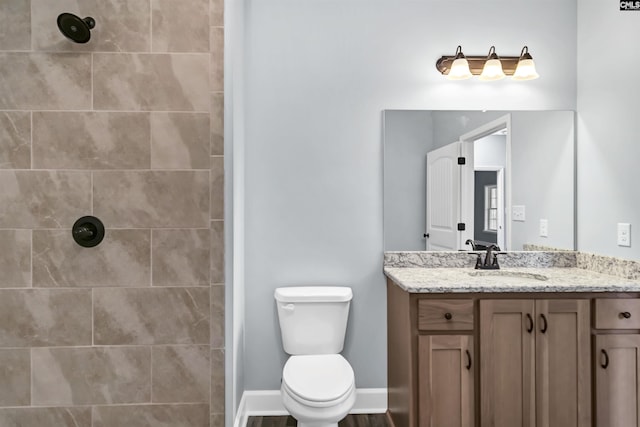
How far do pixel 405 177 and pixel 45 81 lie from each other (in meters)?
1.91

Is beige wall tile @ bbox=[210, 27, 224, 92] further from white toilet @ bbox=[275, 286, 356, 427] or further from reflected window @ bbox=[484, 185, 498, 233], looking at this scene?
reflected window @ bbox=[484, 185, 498, 233]

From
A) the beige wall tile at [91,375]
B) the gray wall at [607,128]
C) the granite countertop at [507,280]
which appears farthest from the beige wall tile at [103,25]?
the gray wall at [607,128]

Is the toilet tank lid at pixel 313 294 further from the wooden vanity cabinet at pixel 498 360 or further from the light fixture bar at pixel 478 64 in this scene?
the light fixture bar at pixel 478 64

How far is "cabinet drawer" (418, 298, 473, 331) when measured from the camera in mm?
1969

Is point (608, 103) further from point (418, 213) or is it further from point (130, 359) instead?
point (130, 359)

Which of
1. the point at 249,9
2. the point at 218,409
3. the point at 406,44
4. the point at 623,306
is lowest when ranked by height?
the point at 218,409

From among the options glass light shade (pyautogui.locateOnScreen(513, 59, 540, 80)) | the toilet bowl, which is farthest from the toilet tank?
glass light shade (pyautogui.locateOnScreen(513, 59, 540, 80))

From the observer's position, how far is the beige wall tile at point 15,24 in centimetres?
176

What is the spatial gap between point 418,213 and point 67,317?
1924 millimetres

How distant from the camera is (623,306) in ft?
6.57

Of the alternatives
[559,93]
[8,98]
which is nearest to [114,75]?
[8,98]

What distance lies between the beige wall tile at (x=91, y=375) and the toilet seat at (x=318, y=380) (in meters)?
0.65

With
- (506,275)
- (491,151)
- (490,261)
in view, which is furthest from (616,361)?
(491,151)

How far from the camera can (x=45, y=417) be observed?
179 centimetres
